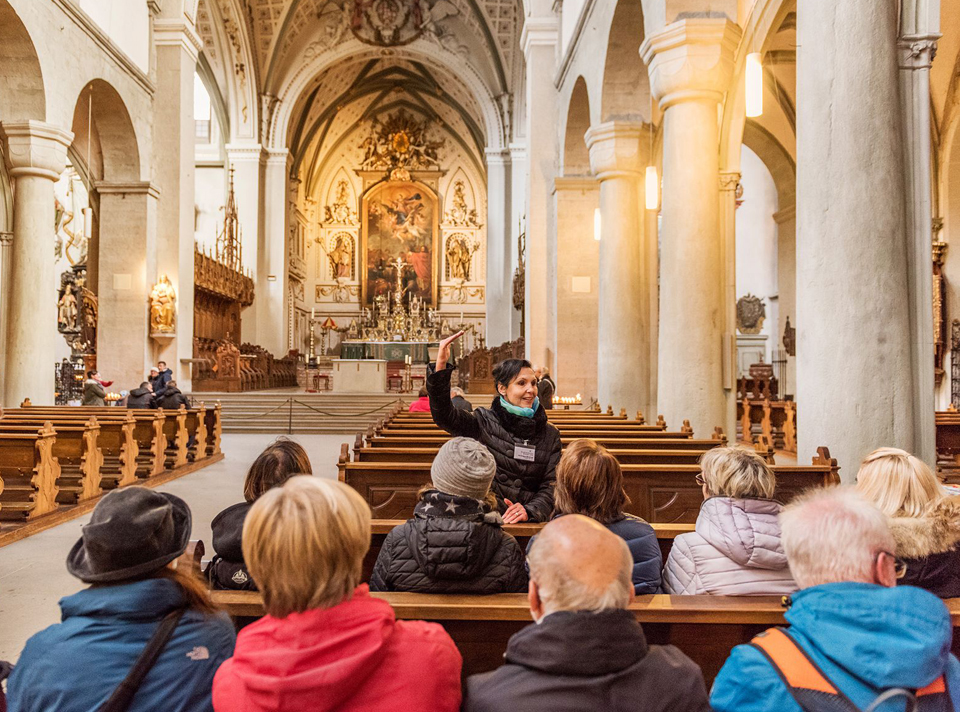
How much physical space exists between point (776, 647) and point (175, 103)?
16109 millimetres

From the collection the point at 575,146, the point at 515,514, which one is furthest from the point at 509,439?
the point at 575,146

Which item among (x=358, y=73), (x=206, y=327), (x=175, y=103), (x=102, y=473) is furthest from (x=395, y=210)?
(x=102, y=473)

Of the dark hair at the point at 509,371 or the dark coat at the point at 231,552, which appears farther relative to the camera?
the dark hair at the point at 509,371

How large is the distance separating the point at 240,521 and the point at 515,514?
47.3 inches

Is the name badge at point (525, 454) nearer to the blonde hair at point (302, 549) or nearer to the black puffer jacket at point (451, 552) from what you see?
the black puffer jacket at point (451, 552)

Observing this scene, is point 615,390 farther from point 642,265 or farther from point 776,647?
point 776,647

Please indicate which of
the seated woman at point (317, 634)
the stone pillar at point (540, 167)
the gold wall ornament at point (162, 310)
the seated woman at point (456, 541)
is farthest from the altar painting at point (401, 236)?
the seated woman at point (317, 634)

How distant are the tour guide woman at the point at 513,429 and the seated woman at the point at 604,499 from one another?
944 mm

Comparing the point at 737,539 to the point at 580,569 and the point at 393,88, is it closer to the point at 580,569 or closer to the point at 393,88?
the point at 580,569

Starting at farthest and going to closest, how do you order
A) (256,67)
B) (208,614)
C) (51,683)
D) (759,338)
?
(256,67), (759,338), (208,614), (51,683)

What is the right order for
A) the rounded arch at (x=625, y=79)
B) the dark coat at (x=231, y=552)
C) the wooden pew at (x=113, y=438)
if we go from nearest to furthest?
the dark coat at (x=231, y=552) → the wooden pew at (x=113, y=438) → the rounded arch at (x=625, y=79)

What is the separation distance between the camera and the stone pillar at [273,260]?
24297 millimetres

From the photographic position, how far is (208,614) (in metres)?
1.64

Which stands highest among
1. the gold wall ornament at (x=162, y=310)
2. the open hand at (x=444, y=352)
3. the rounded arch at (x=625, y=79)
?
the rounded arch at (x=625, y=79)
